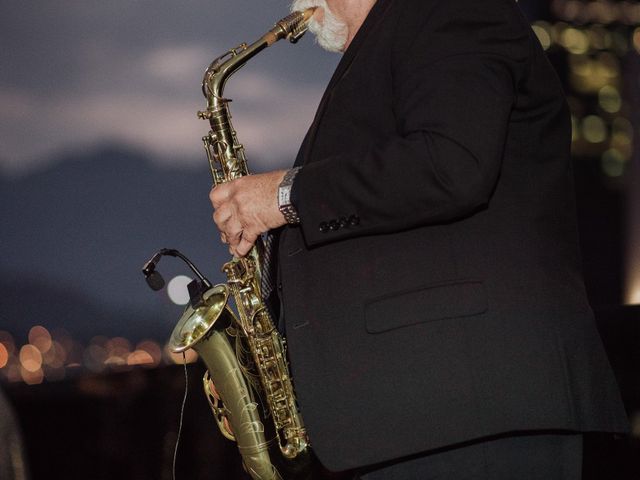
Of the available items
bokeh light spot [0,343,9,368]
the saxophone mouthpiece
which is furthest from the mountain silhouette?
the saxophone mouthpiece

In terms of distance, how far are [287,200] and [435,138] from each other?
1.10 ft

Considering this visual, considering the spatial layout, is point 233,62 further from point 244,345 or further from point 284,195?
point 284,195

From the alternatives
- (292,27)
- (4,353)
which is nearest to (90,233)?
(4,353)

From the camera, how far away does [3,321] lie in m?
8.41

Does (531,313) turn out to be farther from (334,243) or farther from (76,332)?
(76,332)

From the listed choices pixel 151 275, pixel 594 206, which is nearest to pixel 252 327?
pixel 151 275

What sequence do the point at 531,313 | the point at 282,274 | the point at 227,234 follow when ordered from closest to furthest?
the point at 531,313 → the point at 282,274 → the point at 227,234

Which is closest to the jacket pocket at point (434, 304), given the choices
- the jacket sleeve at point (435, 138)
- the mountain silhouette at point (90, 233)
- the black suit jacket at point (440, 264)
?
the black suit jacket at point (440, 264)

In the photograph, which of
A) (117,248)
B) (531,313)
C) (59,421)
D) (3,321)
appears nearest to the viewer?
(531,313)

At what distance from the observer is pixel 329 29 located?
6.81 ft

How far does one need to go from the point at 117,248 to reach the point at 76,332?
2213 millimetres

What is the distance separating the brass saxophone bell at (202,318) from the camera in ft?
8.06

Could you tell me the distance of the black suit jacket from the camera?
5.04ft

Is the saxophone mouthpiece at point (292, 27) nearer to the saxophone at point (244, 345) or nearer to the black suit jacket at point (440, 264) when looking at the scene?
the saxophone at point (244, 345)
